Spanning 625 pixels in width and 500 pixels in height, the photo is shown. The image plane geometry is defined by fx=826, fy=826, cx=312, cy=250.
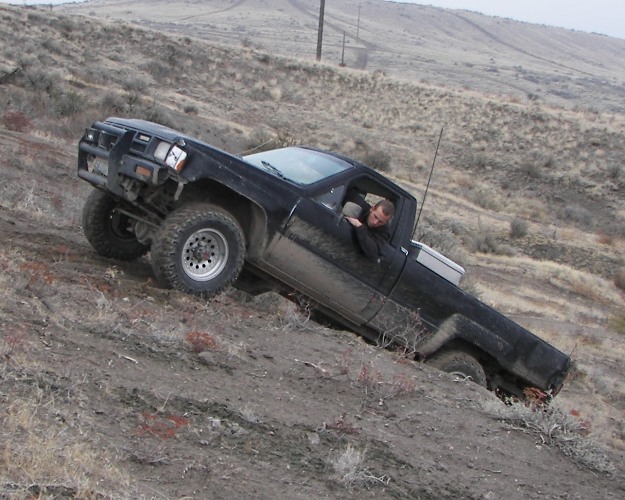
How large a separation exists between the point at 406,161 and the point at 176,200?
33723 millimetres

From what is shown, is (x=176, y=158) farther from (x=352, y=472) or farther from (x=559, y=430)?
(x=559, y=430)

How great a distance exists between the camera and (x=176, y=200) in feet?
23.1

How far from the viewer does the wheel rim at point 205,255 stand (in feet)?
23.2

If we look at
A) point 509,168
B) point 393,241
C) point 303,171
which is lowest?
point 509,168

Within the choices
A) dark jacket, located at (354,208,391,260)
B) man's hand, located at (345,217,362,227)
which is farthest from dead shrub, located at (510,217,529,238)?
man's hand, located at (345,217,362,227)

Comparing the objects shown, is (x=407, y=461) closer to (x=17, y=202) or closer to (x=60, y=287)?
(x=60, y=287)

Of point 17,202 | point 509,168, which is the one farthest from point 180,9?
point 17,202

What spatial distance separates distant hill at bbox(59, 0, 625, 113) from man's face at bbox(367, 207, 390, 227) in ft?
190

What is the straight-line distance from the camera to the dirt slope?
418 cm

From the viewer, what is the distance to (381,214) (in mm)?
7711

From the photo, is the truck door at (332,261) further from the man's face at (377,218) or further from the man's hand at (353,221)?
the man's face at (377,218)

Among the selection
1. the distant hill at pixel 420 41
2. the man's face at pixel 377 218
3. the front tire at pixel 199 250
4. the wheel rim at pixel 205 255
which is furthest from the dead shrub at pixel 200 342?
the distant hill at pixel 420 41

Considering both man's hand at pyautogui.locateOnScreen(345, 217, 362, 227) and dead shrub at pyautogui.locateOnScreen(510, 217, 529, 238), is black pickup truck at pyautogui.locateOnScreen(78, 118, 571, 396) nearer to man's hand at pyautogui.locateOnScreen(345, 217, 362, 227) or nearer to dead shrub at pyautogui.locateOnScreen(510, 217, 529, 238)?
man's hand at pyautogui.locateOnScreen(345, 217, 362, 227)

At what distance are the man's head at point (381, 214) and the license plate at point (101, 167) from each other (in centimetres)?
245
